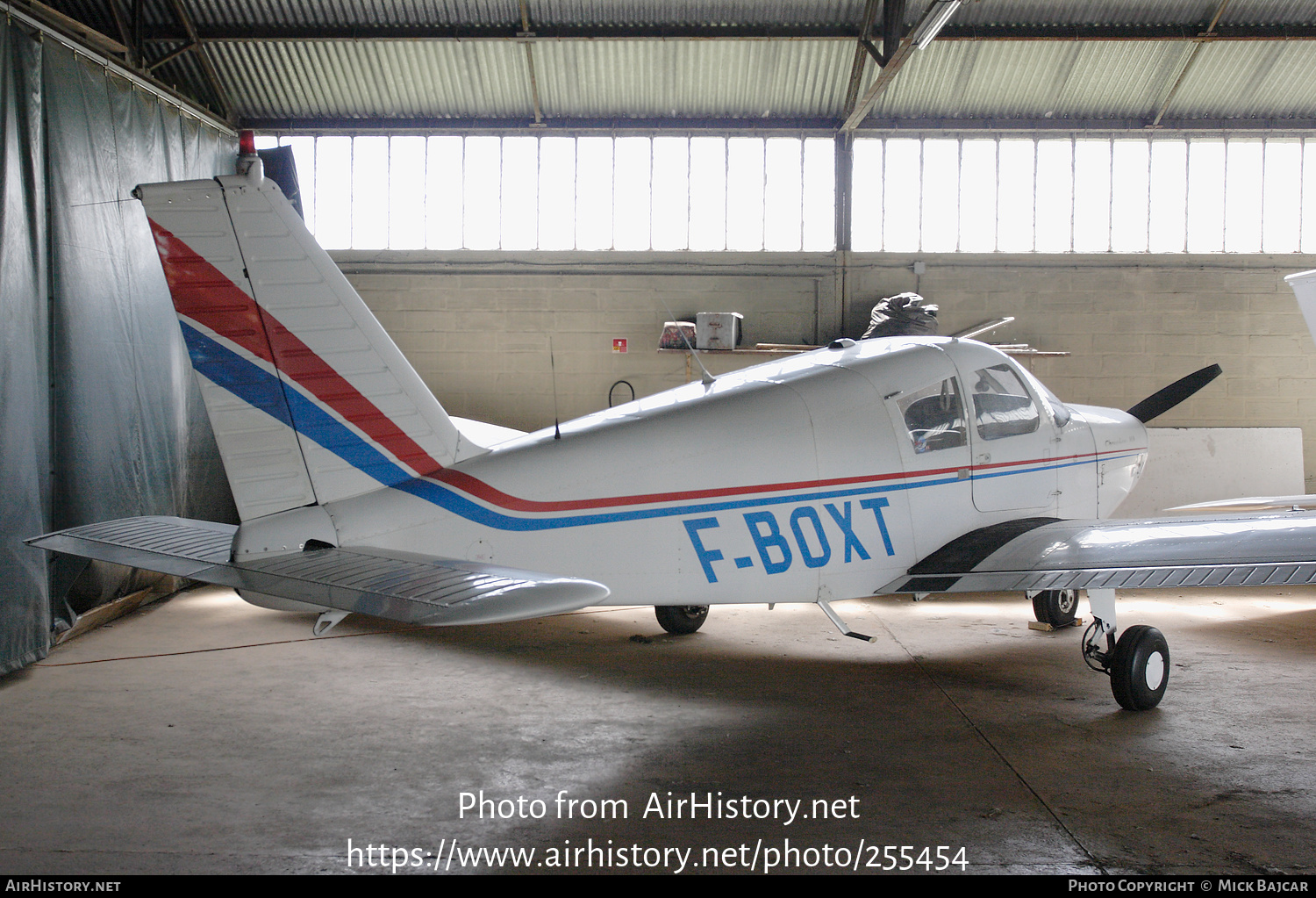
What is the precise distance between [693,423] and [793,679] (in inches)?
79.6

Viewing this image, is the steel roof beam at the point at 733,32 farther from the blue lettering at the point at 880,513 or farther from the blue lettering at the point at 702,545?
the blue lettering at the point at 702,545

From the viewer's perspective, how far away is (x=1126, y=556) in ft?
15.5

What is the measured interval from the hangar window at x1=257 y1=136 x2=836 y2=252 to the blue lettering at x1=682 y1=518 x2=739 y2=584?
7.28 m

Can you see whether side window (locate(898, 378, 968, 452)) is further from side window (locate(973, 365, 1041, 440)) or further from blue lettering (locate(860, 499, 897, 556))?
blue lettering (locate(860, 499, 897, 556))

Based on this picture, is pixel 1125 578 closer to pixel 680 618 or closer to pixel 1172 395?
pixel 1172 395

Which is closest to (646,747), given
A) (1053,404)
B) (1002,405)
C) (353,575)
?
(353,575)

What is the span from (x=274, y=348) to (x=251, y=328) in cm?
13

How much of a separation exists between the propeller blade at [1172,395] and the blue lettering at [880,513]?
122 inches

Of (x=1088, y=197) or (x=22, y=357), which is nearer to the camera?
(x=22, y=357)

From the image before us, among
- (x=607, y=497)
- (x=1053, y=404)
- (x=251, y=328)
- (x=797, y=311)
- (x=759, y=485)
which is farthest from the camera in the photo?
(x=797, y=311)

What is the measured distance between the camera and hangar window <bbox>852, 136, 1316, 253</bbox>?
11.2 meters

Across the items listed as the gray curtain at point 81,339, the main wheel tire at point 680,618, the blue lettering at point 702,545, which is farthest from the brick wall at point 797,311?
the blue lettering at point 702,545

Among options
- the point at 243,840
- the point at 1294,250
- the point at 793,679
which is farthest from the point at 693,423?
the point at 1294,250

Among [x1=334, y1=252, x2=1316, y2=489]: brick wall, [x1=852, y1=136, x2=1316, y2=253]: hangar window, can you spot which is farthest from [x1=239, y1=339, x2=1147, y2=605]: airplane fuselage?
[x1=852, y1=136, x2=1316, y2=253]: hangar window
